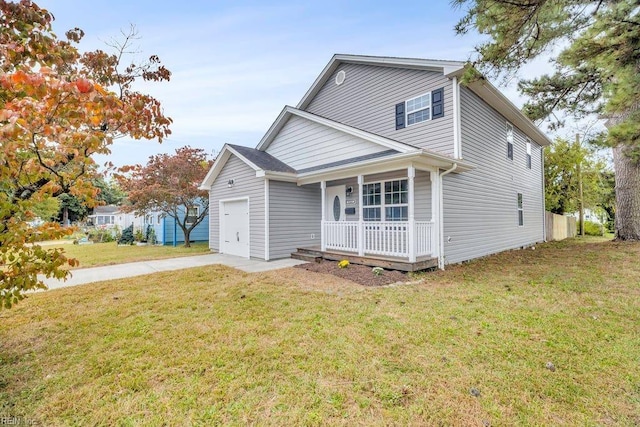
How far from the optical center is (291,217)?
34.3ft

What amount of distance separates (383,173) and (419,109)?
2.34 meters

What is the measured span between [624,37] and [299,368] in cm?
706

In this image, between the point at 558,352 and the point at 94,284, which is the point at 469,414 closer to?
the point at 558,352

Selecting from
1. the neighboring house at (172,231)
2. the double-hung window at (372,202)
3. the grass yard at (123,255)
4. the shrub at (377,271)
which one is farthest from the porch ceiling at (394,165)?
the neighboring house at (172,231)

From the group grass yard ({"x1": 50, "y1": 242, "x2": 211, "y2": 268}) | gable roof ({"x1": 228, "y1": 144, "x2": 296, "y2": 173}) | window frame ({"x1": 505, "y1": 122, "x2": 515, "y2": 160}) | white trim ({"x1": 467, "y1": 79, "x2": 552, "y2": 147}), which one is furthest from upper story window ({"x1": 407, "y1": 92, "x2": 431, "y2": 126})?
grass yard ({"x1": 50, "y1": 242, "x2": 211, "y2": 268})

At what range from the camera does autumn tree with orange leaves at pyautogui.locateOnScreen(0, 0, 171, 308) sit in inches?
88.9

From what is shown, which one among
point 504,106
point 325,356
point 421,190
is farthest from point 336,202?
point 325,356

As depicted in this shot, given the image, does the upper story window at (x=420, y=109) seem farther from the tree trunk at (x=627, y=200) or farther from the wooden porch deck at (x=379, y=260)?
the tree trunk at (x=627, y=200)

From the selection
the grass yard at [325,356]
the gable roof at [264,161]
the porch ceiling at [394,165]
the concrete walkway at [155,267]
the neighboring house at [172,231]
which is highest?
the gable roof at [264,161]

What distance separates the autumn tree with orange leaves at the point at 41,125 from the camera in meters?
2.26

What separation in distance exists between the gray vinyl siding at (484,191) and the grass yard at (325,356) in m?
3.32

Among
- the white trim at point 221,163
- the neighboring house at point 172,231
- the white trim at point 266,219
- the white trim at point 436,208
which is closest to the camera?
the white trim at point 436,208

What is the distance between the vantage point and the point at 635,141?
4.95 meters

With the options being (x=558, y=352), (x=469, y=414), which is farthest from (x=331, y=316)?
(x=558, y=352)
